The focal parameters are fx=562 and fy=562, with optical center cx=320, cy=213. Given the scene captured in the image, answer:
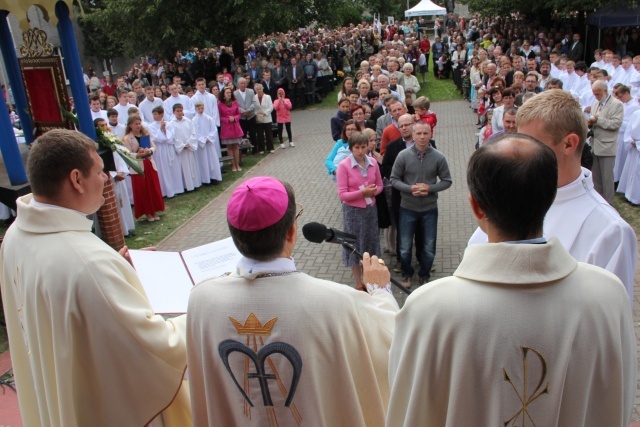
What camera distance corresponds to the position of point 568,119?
253cm

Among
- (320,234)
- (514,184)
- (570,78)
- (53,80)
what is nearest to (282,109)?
(570,78)

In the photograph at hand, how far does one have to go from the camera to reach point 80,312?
8.36 feet

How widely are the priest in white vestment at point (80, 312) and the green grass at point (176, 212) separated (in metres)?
6.04

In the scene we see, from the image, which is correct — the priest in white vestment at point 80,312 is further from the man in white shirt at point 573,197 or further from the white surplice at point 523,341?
the man in white shirt at point 573,197

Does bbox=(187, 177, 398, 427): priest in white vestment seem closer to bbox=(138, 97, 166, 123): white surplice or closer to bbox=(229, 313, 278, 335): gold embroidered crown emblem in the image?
bbox=(229, 313, 278, 335): gold embroidered crown emblem

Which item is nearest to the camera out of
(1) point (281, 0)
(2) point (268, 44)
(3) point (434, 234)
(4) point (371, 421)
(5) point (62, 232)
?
(4) point (371, 421)

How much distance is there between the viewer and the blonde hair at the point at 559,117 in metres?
2.54

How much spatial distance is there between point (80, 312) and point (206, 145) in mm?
9669

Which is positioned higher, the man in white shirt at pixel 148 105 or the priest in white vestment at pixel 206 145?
the man in white shirt at pixel 148 105

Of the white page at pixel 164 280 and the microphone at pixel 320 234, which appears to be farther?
the white page at pixel 164 280

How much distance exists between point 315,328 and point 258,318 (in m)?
0.22

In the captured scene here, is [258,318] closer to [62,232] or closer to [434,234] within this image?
[62,232]

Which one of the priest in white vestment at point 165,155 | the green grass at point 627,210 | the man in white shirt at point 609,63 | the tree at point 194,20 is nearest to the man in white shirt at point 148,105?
the priest in white vestment at point 165,155

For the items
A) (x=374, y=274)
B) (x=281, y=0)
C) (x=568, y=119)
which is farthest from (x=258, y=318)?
(x=281, y=0)
